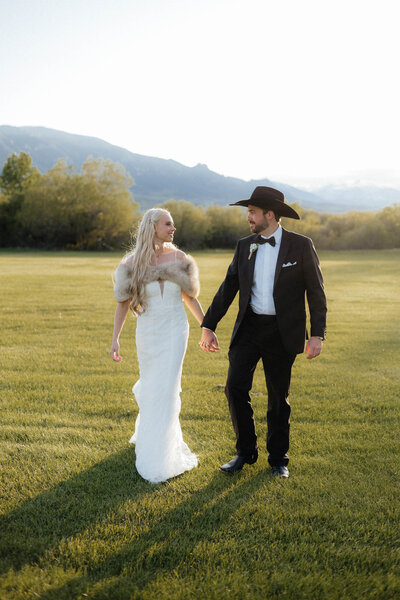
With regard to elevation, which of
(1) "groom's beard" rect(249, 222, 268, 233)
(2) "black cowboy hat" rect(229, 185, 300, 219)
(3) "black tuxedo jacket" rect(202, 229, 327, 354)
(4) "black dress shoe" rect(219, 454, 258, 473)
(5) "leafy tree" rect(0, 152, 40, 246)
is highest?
(5) "leafy tree" rect(0, 152, 40, 246)

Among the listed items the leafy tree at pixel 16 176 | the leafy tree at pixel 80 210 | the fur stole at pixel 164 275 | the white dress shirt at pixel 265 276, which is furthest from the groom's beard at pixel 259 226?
the leafy tree at pixel 16 176

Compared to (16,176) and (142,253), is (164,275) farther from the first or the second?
(16,176)

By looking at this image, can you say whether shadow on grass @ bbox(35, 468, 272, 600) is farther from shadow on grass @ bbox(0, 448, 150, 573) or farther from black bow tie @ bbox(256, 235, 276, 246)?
black bow tie @ bbox(256, 235, 276, 246)

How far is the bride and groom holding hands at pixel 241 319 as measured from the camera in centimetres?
452

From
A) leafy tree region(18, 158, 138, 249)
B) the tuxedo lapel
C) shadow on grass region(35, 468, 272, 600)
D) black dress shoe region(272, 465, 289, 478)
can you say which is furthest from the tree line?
shadow on grass region(35, 468, 272, 600)

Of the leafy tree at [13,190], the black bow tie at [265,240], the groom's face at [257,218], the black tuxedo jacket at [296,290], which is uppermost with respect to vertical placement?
the leafy tree at [13,190]

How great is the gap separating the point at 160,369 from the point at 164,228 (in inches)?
54.5

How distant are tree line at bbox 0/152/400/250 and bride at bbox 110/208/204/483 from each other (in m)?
65.6

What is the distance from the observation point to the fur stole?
4651mm

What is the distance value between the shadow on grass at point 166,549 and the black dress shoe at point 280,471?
23 cm

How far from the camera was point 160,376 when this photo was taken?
468 centimetres

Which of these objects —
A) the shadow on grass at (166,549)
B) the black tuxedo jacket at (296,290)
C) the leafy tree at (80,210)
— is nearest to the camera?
the shadow on grass at (166,549)

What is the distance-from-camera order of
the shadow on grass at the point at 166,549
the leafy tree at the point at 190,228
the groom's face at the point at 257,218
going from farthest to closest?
the leafy tree at the point at 190,228, the groom's face at the point at 257,218, the shadow on grass at the point at 166,549

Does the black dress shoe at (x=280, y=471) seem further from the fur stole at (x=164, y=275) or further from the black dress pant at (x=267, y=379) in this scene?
the fur stole at (x=164, y=275)
